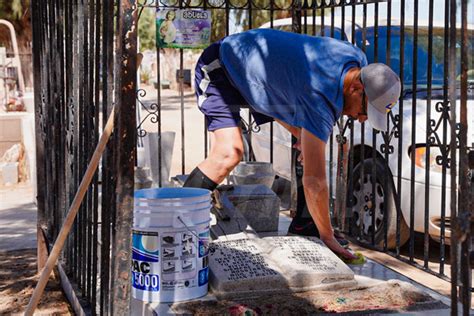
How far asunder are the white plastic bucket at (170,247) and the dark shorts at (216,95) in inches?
36.4

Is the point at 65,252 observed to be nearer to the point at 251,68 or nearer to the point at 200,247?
the point at 200,247

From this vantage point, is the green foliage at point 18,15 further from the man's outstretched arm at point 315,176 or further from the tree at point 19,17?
the man's outstretched arm at point 315,176

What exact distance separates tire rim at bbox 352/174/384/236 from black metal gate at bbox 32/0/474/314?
0.01 meters

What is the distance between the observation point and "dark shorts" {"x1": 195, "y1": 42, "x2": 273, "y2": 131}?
4.46 m

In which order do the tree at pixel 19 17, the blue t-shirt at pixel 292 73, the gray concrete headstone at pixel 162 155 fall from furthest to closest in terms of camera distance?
the tree at pixel 19 17 → the gray concrete headstone at pixel 162 155 → the blue t-shirt at pixel 292 73

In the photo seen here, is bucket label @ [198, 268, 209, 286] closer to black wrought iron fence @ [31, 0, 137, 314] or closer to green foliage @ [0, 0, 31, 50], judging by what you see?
black wrought iron fence @ [31, 0, 137, 314]

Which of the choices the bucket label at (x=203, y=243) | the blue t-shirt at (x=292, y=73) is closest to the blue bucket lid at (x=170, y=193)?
the bucket label at (x=203, y=243)

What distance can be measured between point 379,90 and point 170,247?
4.73 ft

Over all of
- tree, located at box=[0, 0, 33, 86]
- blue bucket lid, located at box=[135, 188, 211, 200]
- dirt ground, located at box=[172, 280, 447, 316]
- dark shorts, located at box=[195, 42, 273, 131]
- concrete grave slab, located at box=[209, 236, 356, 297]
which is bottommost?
dirt ground, located at box=[172, 280, 447, 316]

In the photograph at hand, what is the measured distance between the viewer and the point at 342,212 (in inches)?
219

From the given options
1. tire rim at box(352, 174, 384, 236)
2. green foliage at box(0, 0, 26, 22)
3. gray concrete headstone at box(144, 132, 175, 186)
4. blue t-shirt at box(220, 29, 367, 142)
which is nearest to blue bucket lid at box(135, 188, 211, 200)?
blue t-shirt at box(220, 29, 367, 142)

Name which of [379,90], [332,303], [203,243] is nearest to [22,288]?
[203,243]

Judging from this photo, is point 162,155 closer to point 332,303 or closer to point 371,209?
point 371,209

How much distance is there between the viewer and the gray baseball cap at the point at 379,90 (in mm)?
3781
